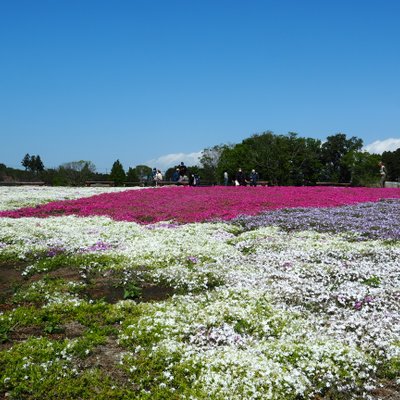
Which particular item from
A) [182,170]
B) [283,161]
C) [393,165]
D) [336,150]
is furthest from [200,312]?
[393,165]

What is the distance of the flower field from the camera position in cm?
680

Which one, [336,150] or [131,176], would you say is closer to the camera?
[131,176]

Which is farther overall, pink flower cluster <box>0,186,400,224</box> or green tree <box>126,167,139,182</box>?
green tree <box>126,167,139,182</box>

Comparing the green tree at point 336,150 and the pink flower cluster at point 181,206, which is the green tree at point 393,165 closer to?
the green tree at point 336,150

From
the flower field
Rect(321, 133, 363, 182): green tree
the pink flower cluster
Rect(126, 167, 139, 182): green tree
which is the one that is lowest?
the flower field

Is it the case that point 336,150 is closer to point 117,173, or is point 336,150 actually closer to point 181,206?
point 117,173

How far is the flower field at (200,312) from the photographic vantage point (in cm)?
680

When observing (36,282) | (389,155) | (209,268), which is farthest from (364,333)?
(389,155)

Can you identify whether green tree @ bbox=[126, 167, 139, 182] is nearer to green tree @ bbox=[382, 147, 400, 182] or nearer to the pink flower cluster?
the pink flower cluster

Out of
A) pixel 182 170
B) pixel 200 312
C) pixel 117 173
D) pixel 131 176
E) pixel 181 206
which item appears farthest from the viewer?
pixel 131 176

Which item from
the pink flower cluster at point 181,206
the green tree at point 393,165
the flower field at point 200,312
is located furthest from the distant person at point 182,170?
the green tree at point 393,165

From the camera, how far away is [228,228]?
1953 cm

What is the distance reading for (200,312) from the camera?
9.33 meters

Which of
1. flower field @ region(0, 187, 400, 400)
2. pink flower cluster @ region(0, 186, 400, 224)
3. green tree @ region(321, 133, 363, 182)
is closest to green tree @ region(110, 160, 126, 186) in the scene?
pink flower cluster @ region(0, 186, 400, 224)
